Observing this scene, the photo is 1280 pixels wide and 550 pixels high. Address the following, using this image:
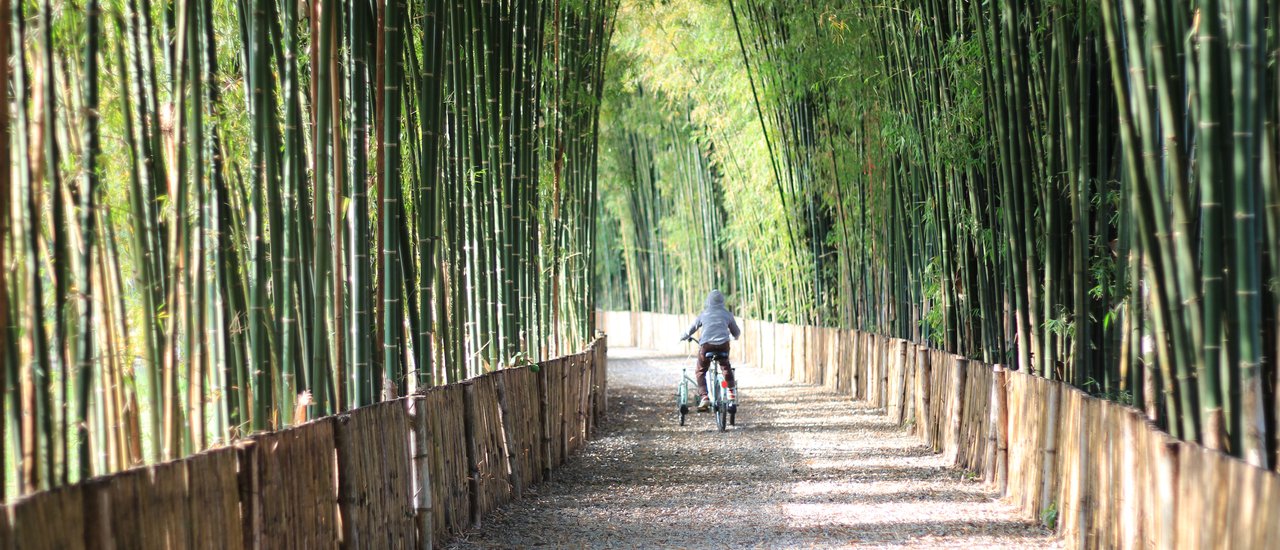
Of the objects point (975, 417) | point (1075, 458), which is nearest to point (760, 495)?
point (975, 417)

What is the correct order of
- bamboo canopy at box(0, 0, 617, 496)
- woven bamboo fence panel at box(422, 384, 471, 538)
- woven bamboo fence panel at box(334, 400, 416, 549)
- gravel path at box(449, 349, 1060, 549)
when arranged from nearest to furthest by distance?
bamboo canopy at box(0, 0, 617, 496) < woven bamboo fence panel at box(334, 400, 416, 549) < woven bamboo fence panel at box(422, 384, 471, 538) < gravel path at box(449, 349, 1060, 549)

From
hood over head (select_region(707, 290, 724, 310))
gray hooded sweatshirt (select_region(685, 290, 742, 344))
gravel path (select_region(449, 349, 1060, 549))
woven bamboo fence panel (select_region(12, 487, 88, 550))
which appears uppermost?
hood over head (select_region(707, 290, 724, 310))

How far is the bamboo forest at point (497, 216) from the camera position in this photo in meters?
2.43

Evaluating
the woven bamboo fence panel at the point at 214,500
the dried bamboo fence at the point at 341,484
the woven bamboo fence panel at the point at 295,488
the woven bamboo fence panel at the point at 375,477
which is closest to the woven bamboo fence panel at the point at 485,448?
the dried bamboo fence at the point at 341,484

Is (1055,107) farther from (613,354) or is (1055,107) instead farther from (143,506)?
(613,354)

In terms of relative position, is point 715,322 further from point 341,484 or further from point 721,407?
point 341,484

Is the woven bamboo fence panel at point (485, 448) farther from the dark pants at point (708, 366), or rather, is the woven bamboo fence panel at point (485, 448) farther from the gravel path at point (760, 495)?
the dark pants at point (708, 366)

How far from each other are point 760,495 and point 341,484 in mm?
2447

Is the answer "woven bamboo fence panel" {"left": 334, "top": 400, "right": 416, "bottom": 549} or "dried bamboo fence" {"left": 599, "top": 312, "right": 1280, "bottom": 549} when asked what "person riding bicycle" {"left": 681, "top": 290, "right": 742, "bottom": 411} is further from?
"woven bamboo fence panel" {"left": 334, "top": 400, "right": 416, "bottom": 549}

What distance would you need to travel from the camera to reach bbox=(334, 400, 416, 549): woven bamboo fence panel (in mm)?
3201

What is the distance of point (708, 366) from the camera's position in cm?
815

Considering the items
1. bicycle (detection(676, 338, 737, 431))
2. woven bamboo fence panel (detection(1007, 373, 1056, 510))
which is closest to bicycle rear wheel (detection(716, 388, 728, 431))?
bicycle (detection(676, 338, 737, 431))

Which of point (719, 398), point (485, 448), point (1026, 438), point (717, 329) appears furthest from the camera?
point (717, 329)

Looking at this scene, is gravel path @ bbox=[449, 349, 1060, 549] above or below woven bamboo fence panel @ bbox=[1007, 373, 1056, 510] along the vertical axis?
below
